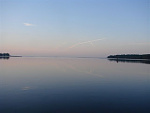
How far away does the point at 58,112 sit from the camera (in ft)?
25.6

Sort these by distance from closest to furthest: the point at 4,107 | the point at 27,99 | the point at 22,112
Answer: the point at 22,112 < the point at 4,107 < the point at 27,99

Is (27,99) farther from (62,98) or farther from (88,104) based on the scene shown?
(88,104)

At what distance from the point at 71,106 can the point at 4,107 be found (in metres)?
4.32

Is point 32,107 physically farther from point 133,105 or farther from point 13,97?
point 133,105

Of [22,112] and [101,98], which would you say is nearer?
[22,112]

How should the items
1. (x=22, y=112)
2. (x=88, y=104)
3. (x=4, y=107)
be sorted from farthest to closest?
(x=88, y=104), (x=4, y=107), (x=22, y=112)

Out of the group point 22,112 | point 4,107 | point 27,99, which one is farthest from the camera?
point 27,99

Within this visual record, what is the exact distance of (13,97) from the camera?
1039cm

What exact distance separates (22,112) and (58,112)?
212 centimetres

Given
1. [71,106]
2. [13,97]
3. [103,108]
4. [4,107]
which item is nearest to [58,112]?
[71,106]

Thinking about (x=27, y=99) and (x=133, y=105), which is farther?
(x=27, y=99)

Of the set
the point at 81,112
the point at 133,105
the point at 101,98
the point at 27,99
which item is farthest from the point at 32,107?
the point at 133,105

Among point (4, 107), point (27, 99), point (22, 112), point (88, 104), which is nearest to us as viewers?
point (22, 112)

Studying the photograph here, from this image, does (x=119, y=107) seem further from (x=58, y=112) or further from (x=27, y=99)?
(x=27, y=99)
